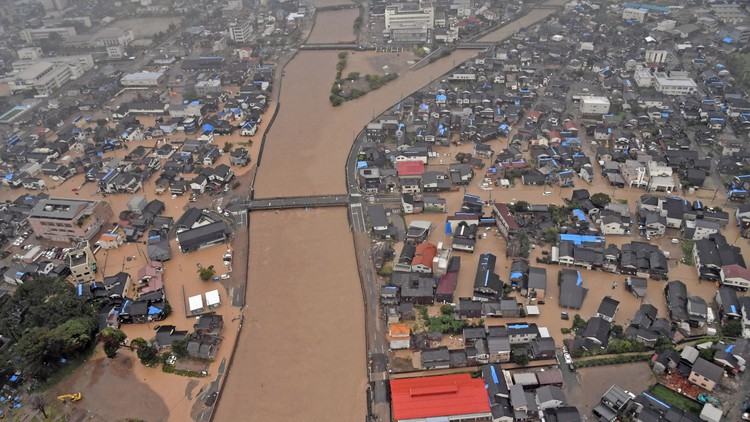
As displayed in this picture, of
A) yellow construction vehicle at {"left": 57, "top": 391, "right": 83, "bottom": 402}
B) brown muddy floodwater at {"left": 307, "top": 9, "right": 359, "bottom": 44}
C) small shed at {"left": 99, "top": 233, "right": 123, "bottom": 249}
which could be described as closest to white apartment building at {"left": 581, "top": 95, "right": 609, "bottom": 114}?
brown muddy floodwater at {"left": 307, "top": 9, "right": 359, "bottom": 44}

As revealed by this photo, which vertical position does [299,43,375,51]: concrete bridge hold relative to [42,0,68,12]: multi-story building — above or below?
below

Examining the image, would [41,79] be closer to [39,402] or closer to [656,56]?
[39,402]

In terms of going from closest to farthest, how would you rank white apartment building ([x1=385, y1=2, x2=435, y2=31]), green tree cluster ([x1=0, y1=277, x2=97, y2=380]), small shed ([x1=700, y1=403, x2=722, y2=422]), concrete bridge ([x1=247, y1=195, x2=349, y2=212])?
small shed ([x1=700, y1=403, x2=722, y2=422]) → green tree cluster ([x1=0, y1=277, x2=97, y2=380]) → concrete bridge ([x1=247, y1=195, x2=349, y2=212]) → white apartment building ([x1=385, y1=2, x2=435, y2=31])

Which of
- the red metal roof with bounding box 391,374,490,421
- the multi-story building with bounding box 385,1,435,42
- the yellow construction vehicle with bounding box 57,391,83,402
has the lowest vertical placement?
the yellow construction vehicle with bounding box 57,391,83,402

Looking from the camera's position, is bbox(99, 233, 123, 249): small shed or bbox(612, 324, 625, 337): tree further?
bbox(99, 233, 123, 249): small shed

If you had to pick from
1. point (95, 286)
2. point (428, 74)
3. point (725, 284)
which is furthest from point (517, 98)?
point (95, 286)

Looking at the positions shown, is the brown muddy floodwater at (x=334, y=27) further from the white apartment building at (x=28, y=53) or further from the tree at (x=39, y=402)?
the tree at (x=39, y=402)

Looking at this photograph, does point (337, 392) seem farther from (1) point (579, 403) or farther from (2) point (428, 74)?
(2) point (428, 74)

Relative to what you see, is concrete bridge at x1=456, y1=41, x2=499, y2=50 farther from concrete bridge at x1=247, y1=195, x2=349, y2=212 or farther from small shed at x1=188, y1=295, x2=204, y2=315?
small shed at x1=188, y1=295, x2=204, y2=315
